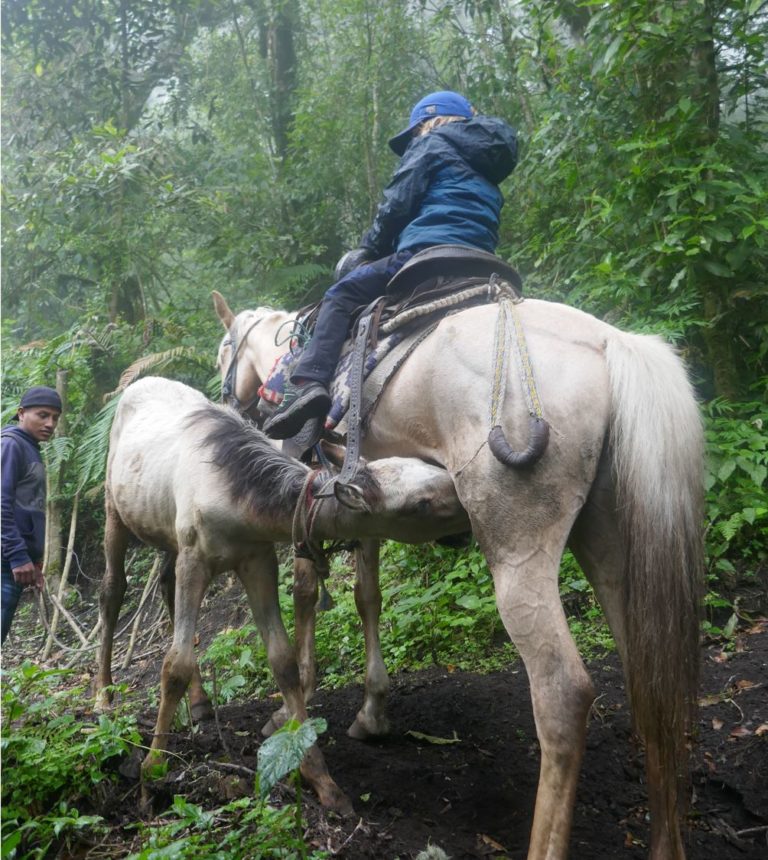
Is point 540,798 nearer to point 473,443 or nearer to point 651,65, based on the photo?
point 473,443

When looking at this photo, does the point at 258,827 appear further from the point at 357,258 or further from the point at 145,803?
the point at 357,258

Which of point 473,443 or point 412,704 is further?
point 412,704

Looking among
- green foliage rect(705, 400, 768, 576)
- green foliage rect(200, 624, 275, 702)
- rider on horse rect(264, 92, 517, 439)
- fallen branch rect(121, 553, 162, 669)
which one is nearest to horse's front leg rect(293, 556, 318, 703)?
green foliage rect(200, 624, 275, 702)

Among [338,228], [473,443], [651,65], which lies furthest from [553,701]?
[338,228]

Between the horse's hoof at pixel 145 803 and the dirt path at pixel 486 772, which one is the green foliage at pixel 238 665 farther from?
the horse's hoof at pixel 145 803

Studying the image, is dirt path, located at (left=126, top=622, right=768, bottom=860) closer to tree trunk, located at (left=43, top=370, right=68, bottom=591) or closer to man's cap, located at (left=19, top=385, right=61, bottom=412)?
man's cap, located at (left=19, top=385, right=61, bottom=412)

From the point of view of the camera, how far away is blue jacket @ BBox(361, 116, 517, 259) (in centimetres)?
402

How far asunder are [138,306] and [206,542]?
8.00 m

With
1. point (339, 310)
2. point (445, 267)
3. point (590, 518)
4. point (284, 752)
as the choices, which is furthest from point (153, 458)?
point (590, 518)

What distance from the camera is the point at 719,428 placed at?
18.3 feet

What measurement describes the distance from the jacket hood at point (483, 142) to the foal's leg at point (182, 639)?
A: 2.53 metres

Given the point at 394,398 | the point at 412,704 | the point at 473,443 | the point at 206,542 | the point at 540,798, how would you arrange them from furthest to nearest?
the point at 412,704 → the point at 206,542 → the point at 394,398 → the point at 473,443 → the point at 540,798

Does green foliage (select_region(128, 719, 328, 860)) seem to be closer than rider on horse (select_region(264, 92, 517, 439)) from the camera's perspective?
Yes

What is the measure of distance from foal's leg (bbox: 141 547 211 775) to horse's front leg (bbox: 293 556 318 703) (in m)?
0.90
